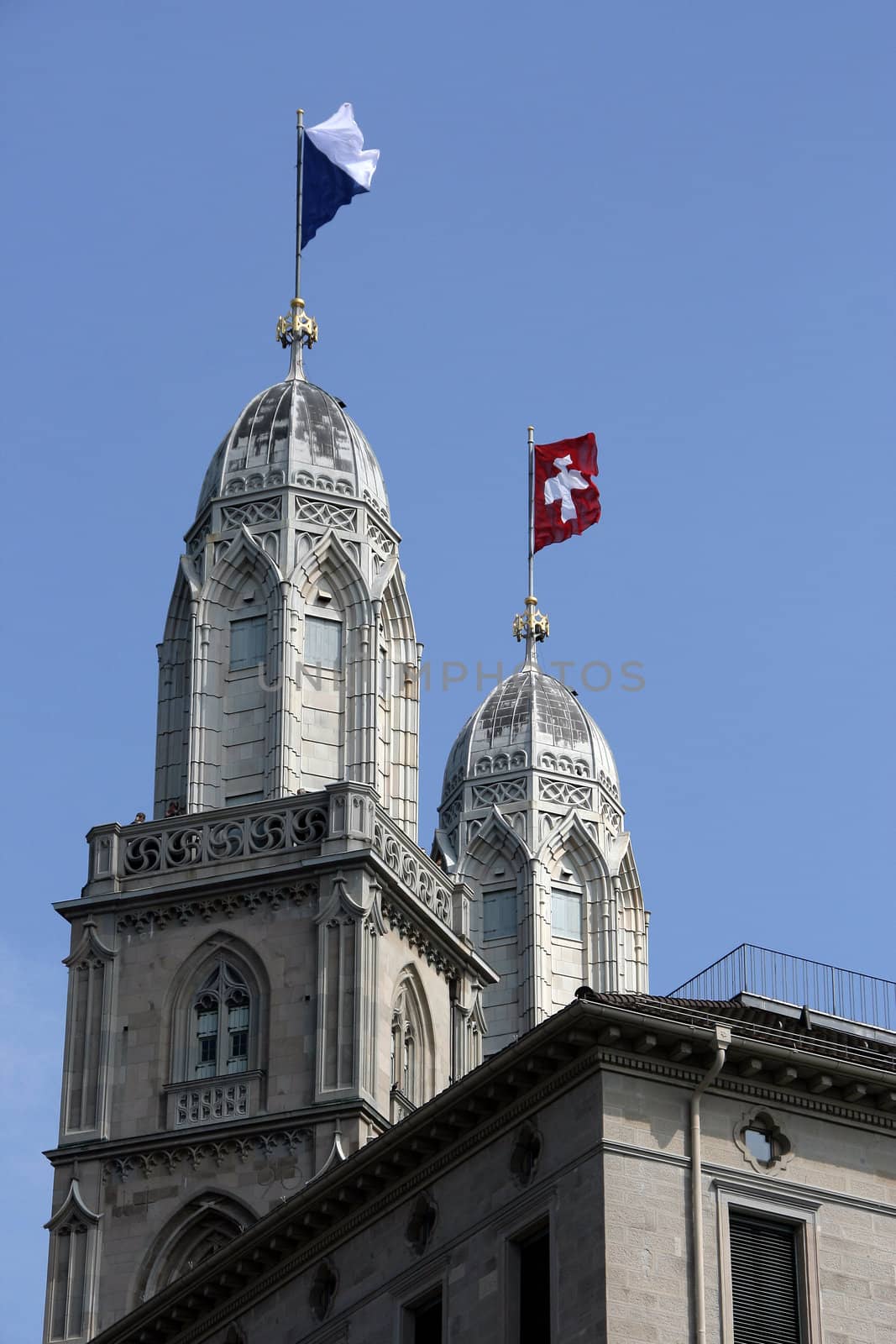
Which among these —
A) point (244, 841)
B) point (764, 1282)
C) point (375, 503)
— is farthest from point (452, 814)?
point (764, 1282)

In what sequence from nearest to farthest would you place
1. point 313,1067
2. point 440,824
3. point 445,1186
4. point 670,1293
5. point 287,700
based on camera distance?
point 670,1293 → point 445,1186 → point 313,1067 → point 287,700 → point 440,824

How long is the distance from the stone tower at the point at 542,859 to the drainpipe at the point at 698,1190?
41366 millimetres

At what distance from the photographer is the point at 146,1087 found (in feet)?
236

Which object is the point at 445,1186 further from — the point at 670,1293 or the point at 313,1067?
the point at 313,1067

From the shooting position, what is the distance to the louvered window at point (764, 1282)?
48.8m

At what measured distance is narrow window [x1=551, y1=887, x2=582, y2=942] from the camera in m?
94.0

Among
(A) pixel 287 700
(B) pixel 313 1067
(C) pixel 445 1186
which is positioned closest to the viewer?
(C) pixel 445 1186

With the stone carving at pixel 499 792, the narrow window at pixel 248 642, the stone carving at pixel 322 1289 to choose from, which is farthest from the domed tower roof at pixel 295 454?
the stone carving at pixel 322 1289

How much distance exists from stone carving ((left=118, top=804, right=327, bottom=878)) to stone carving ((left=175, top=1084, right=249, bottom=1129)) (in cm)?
529

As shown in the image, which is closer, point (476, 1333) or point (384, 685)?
point (476, 1333)

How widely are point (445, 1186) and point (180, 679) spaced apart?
28.0 m

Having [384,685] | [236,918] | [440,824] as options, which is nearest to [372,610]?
[384,685]

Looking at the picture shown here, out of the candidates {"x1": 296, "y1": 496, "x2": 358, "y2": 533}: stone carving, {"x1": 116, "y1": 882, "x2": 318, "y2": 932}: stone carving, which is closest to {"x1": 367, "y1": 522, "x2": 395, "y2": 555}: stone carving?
{"x1": 296, "y1": 496, "x2": 358, "y2": 533}: stone carving

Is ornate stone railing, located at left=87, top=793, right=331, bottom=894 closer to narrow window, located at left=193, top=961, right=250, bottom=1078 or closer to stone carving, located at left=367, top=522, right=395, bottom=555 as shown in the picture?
narrow window, located at left=193, top=961, right=250, bottom=1078
